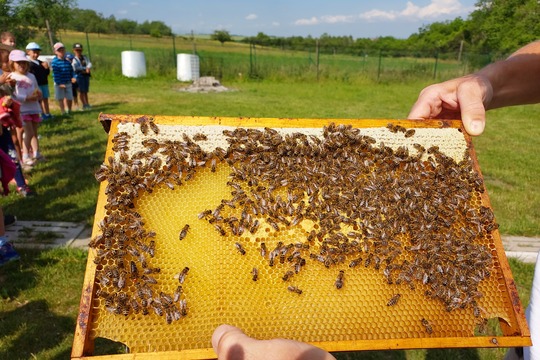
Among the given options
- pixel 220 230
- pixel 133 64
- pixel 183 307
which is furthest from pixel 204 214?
pixel 133 64

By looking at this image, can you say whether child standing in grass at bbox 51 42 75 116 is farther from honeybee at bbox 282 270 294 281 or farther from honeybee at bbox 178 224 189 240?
honeybee at bbox 282 270 294 281

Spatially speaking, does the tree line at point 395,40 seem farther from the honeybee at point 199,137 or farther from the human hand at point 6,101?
the honeybee at point 199,137

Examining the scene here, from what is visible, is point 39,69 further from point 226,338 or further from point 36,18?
point 226,338

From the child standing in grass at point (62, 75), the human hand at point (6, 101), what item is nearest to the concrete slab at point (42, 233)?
the human hand at point (6, 101)

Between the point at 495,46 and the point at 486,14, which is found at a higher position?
the point at 486,14

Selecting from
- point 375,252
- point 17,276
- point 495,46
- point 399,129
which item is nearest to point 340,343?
point 375,252

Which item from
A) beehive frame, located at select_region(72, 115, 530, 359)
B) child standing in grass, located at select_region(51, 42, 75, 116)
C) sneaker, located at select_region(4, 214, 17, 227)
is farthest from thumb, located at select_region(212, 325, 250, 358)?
child standing in grass, located at select_region(51, 42, 75, 116)

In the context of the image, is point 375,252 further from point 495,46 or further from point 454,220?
point 495,46
